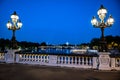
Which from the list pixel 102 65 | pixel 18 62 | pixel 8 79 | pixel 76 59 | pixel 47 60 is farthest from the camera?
pixel 18 62

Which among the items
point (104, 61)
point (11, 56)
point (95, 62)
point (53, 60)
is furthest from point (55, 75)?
point (11, 56)

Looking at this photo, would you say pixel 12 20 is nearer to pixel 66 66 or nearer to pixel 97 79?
pixel 66 66

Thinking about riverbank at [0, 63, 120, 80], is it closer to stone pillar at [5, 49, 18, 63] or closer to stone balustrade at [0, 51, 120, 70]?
stone balustrade at [0, 51, 120, 70]

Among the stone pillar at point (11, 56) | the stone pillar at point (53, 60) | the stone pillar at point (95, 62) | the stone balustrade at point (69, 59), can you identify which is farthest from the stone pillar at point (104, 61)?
the stone pillar at point (11, 56)

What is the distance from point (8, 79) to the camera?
31.8 feet

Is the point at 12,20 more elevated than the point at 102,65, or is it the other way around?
the point at 12,20

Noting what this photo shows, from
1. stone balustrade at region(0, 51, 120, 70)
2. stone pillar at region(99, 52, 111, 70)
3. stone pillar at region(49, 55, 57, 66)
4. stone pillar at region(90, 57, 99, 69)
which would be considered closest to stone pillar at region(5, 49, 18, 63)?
stone balustrade at region(0, 51, 120, 70)

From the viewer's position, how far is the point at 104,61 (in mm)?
13445

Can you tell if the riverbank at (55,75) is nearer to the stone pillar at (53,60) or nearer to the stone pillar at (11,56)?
the stone pillar at (53,60)

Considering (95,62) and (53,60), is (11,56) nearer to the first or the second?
(53,60)

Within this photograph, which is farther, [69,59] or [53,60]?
[53,60]

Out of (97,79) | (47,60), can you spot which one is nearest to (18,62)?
(47,60)

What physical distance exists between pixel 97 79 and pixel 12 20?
10.1 meters

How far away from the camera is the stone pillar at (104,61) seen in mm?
13383
